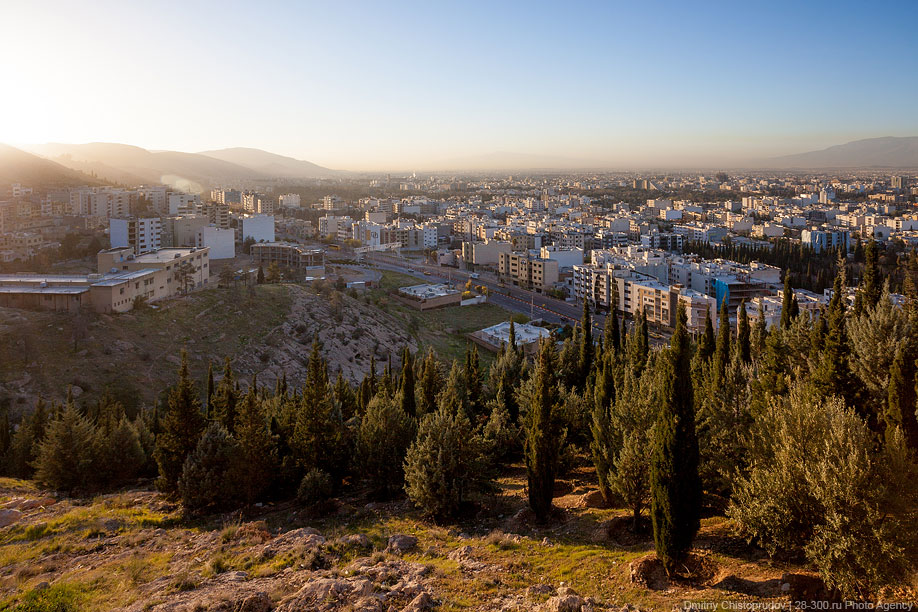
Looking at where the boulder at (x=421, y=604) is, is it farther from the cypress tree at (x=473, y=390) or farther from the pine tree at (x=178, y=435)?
the cypress tree at (x=473, y=390)

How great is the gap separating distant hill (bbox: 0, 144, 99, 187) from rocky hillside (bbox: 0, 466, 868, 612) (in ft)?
272

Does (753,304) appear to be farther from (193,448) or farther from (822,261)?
Result: (193,448)

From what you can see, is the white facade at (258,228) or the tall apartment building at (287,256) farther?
the white facade at (258,228)

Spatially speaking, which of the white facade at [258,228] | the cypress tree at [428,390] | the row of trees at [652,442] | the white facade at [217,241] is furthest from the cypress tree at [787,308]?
the white facade at [258,228]

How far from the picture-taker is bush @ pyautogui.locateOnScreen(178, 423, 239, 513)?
42.0 ft

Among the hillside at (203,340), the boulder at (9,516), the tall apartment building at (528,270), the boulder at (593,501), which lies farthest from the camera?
the tall apartment building at (528,270)

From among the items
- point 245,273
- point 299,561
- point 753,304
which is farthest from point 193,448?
point 753,304

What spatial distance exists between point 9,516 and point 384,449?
325 inches

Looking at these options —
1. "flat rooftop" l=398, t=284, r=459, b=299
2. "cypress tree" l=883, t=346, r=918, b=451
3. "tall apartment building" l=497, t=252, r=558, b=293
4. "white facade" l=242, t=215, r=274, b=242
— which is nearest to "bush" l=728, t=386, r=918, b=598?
"cypress tree" l=883, t=346, r=918, b=451

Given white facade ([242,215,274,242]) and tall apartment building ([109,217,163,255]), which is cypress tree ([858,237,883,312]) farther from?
white facade ([242,215,274,242])

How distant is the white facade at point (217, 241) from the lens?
53656mm

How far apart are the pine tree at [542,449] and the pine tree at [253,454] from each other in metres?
6.11

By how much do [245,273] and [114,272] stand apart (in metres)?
11.5

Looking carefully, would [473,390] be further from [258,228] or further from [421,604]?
[258,228]
